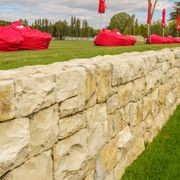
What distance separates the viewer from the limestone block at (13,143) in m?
2.65

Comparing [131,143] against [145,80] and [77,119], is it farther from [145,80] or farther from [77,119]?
[77,119]

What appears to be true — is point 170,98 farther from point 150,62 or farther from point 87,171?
point 87,171

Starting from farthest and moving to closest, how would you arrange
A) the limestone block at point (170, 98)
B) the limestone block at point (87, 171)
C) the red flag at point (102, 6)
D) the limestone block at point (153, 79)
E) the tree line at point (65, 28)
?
1. the tree line at point (65, 28)
2. the red flag at point (102, 6)
3. the limestone block at point (170, 98)
4. the limestone block at point (153, 79)
5. the limestone block at point (87, 171)

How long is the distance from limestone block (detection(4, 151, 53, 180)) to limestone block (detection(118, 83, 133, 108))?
1899 millimetres

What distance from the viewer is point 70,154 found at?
11.8 feet

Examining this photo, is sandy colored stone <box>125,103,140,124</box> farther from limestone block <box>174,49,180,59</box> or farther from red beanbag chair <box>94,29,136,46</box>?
red beanbag chair <box>94,29,136,46</box>

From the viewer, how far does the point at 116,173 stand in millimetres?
4895

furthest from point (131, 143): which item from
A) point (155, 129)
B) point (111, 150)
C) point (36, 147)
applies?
point (36, 147)

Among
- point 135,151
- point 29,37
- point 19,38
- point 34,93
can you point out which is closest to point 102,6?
point 29,37

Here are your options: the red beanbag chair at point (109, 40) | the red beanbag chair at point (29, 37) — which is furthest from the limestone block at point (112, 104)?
the red beanbag chair at point (109, 40)

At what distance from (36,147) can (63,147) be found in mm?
465

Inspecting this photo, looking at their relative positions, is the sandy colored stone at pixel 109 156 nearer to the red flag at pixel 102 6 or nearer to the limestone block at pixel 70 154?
the limestone block at pixel 70 154

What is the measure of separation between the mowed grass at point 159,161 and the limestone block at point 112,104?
2.79ft

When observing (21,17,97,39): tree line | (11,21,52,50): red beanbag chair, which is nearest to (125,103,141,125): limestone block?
(11,21,52,50): red beanbag chair
